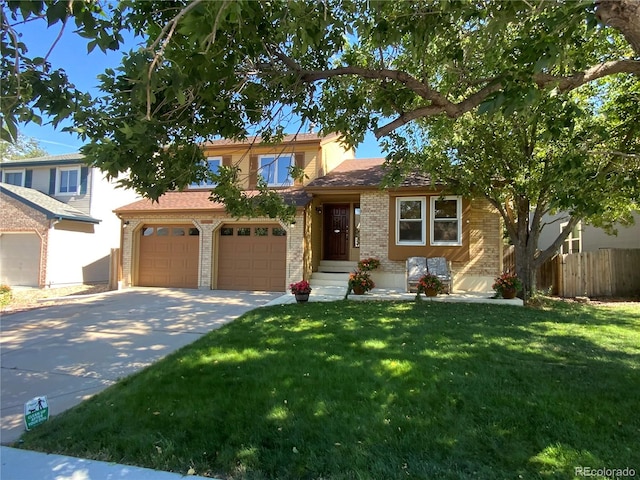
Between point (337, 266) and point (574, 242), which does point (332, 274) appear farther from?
point (574, 242)

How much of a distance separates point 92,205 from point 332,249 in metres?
12.1

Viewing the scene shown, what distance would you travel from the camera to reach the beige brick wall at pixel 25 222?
16.2 meters

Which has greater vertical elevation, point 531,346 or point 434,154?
point 434,154

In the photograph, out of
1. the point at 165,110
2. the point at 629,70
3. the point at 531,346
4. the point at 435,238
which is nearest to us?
the point at 629,70

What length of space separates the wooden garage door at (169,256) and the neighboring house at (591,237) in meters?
13.7

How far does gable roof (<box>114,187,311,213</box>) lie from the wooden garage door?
0.83 meters

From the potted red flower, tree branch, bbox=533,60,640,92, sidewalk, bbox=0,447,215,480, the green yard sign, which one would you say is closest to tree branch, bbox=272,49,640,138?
tree branch, bbox=533,60,640,92

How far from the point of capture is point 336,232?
619 inches

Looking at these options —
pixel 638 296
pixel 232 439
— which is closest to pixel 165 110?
pixel 232 439

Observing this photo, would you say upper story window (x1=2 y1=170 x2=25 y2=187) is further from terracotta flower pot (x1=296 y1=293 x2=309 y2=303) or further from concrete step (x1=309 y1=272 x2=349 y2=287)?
terracotta flower pot (x1=296 y1=293 x2=309 y2=303)

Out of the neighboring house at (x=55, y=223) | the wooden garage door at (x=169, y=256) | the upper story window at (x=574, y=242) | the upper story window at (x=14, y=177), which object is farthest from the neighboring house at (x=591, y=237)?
the upper story window at (x=14, y=177)

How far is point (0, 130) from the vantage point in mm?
2545

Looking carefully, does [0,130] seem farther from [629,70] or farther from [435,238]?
[435,238]

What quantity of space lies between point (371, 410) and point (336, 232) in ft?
39.6
